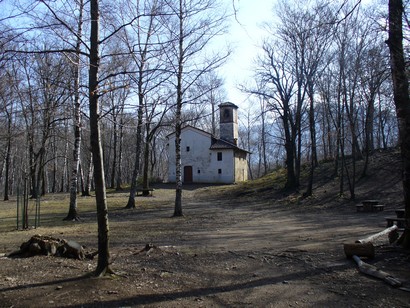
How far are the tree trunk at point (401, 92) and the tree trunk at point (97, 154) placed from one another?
6221 mm

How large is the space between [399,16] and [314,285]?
6.21 metres

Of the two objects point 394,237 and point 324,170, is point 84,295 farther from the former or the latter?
point 324,170

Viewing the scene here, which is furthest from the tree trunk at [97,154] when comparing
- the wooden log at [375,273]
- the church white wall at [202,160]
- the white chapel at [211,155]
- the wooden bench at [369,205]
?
the church white wall at [202,160]

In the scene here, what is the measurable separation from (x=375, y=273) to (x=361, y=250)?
1.11 m

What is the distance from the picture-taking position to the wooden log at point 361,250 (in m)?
7.61

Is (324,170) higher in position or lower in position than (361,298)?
higher

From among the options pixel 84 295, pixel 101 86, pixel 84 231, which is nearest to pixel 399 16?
pixel 101 86

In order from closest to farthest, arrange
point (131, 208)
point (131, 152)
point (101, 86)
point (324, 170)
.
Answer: point (101, 86) → point (131, 208) → point (324, 170) → point (131, 152)

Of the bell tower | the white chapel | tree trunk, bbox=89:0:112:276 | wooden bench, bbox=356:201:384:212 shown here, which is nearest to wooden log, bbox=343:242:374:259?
tree trunk, bbox=89:0:112:276

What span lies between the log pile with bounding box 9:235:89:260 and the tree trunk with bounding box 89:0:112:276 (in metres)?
1.84

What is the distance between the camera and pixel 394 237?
29.5 ft

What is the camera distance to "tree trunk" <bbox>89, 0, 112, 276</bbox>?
20.2 ft

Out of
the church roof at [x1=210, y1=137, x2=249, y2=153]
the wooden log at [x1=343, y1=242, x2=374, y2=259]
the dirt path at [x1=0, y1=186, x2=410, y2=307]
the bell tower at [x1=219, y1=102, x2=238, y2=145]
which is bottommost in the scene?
the dirt path at [x1=0, y1=186, x2=410, y2=307]

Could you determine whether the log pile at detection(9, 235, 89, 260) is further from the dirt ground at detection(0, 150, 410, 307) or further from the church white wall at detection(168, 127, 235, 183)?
the church white wall at detection(168, 127, 235, 183)
